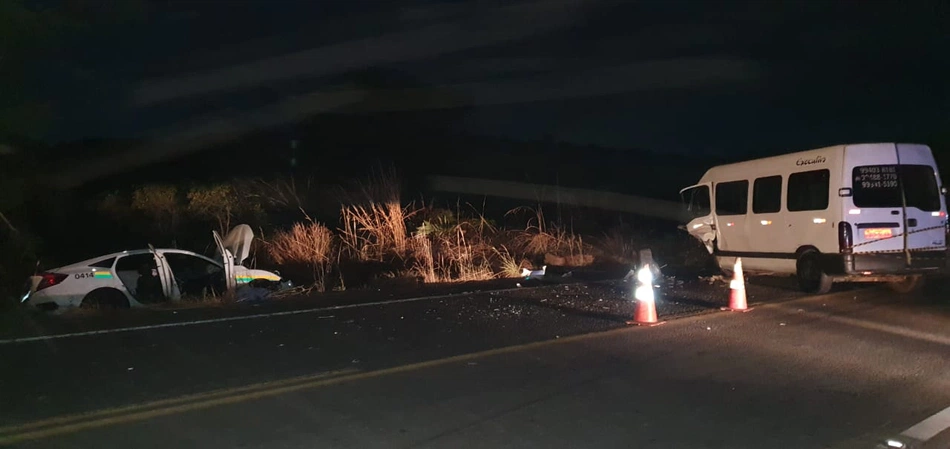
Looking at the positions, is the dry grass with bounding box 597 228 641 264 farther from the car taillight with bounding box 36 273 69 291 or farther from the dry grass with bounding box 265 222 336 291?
the car taillight with bounding box 36 273 69 291

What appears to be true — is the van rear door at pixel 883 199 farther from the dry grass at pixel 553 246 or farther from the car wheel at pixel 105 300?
the car wheel at pixel 105 300

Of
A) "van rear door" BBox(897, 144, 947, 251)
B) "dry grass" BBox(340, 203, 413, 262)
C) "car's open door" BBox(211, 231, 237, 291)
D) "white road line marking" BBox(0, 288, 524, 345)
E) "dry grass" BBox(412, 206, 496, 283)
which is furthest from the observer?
"dry grass" BBox(340, 203, 413, 262)

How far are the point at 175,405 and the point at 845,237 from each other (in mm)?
10206

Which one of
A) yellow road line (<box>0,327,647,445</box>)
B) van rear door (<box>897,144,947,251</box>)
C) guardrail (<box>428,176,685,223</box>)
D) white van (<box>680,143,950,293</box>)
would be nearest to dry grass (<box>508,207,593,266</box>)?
white van (<box>680,143,950,293</box>)

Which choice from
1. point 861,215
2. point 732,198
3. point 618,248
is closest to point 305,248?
point 618,248

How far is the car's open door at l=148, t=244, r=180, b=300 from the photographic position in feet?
47.4

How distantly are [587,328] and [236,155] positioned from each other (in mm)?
26104

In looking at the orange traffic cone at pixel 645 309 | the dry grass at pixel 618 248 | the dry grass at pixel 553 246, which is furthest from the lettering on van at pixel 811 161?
the dry grass at pixel 553 246

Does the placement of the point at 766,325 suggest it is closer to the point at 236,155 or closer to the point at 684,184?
the point at 236,155

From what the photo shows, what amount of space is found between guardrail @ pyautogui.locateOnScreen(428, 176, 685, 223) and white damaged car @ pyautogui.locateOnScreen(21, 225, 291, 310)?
18.4 meters

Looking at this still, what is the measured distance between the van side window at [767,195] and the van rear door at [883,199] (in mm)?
1614

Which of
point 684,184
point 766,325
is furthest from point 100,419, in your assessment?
point 684,184

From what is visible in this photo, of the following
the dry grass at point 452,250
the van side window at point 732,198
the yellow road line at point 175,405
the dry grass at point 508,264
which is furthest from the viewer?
the dry grass at point 508,264

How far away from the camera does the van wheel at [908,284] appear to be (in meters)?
13.5
